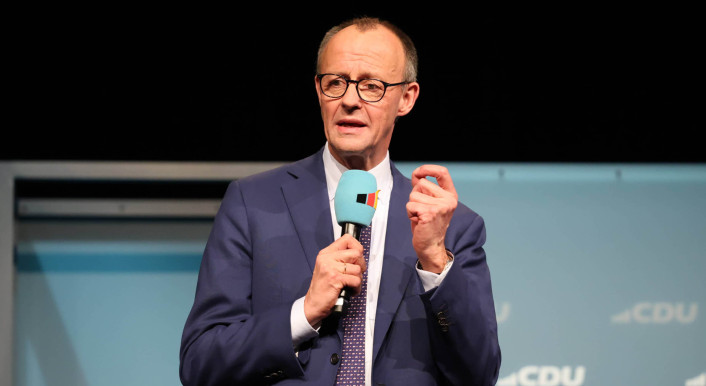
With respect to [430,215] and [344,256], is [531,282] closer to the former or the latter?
[430,215]

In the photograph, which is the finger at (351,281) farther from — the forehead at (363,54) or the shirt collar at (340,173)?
the forehead at (363,54)

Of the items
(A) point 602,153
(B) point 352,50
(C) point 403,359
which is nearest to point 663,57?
(A) point 602,153

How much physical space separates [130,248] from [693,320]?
8.54 ft

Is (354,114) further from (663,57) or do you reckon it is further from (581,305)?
(663,57)

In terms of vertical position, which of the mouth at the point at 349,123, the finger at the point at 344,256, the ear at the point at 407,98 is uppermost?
the ear at the point at 407,98

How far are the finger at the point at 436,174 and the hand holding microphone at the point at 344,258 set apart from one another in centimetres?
10

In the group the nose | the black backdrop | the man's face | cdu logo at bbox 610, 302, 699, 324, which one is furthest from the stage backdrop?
the nose

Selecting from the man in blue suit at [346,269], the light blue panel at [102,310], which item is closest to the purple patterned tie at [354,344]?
the man in blue suit at [346,269]

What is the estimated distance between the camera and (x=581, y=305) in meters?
3.24

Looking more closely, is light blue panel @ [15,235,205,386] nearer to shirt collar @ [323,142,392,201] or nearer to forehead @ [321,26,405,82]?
shirt collar @ [323,142,392,201]

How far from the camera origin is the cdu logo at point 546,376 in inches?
124

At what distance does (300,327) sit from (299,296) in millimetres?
124

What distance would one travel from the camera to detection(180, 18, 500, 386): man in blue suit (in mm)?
1565

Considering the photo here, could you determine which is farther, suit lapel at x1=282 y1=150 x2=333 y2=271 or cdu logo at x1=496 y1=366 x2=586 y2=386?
cdu logo at x1=496 y1=366 x2=586 y2=386
